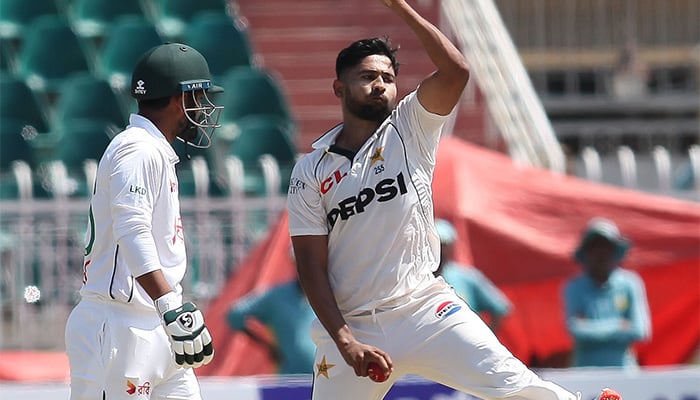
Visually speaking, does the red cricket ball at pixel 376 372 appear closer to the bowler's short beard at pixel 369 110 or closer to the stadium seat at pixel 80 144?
the bowler's short beard at pixel 369 110

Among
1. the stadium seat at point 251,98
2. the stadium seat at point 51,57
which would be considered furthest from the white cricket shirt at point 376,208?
the stadium seat at point 51,57

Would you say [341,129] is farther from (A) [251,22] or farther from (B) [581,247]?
(A) [251,22]

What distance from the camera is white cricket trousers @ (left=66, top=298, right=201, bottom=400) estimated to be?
4.75 metres

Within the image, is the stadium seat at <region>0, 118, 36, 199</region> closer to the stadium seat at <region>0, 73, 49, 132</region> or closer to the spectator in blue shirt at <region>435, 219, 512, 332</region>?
the stadium seat at <region>0, 73, 49, 132</region>

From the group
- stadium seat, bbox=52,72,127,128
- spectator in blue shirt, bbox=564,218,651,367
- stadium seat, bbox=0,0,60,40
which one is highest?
stadium seat, bbox=0,0,60,40

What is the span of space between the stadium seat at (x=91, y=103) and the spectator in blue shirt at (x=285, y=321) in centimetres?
361

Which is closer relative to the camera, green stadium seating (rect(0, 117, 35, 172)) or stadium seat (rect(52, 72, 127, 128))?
green stadium seating (rect(0, 117, 35, 172))

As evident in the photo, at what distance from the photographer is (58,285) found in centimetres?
1022

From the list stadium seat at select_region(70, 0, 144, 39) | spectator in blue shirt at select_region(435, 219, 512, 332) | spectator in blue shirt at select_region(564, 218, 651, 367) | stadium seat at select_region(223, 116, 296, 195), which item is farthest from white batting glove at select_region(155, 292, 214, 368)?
stadium seat at select_region(70, 0, 144, 39)

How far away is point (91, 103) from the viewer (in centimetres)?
1198

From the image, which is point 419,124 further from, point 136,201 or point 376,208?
point 136,201

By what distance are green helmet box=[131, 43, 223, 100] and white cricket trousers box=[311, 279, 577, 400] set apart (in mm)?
941

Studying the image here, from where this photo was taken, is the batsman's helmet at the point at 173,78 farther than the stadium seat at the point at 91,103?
No

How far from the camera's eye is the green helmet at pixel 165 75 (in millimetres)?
4910
